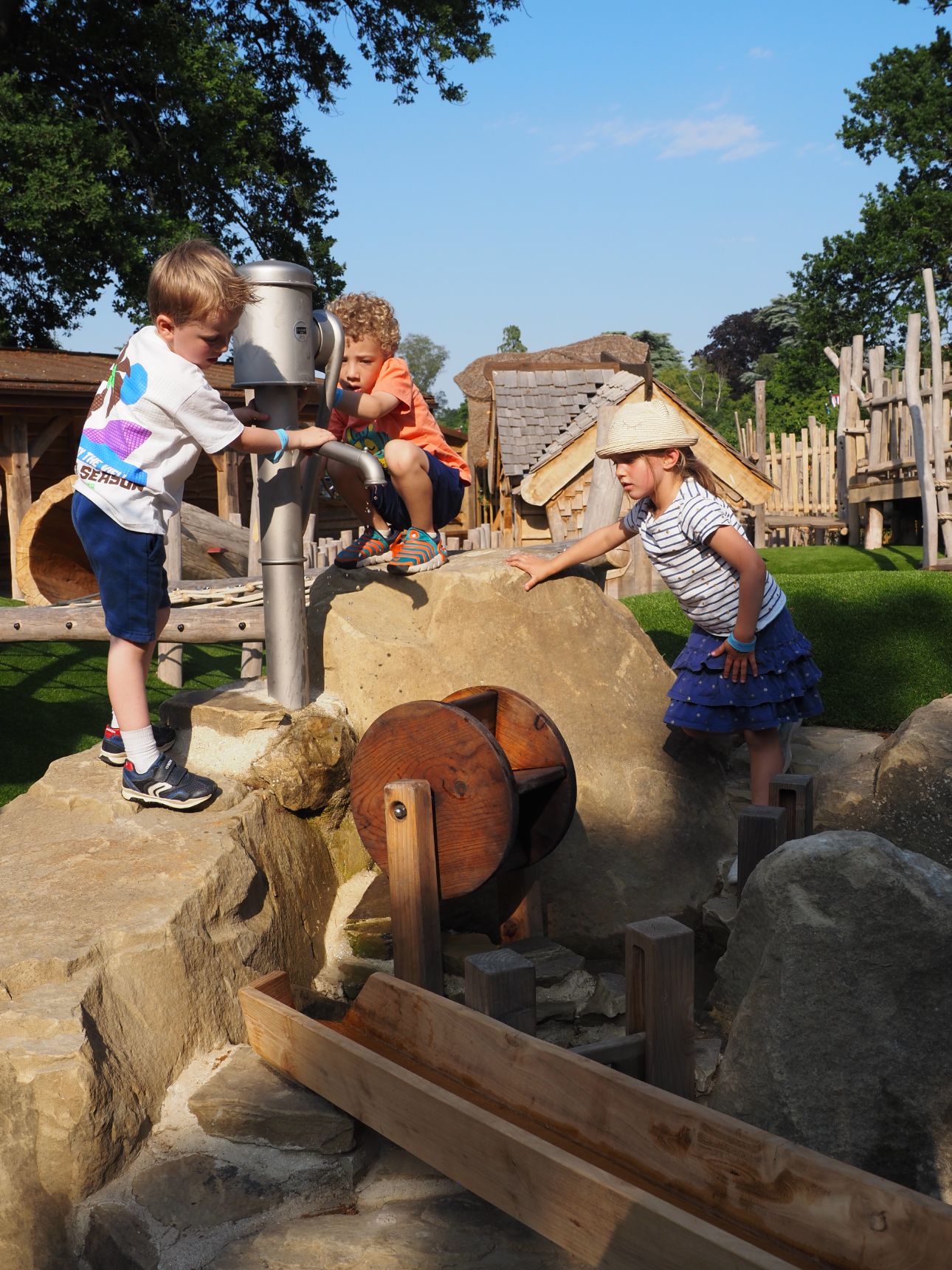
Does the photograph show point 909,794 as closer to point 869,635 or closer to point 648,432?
point 648,432

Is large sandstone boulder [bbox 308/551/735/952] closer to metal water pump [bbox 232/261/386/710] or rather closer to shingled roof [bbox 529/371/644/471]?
metal water pump [bbox 232/261/386/710]

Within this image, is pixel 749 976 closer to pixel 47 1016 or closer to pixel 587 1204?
pixel 587 1204

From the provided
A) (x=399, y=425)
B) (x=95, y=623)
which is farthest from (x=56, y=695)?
(x=399, y=425)

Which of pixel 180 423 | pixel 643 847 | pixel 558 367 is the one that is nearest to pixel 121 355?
pixel 180 423

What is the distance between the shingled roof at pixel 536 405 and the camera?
12.9m

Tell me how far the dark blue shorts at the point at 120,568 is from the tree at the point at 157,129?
45.8 ft

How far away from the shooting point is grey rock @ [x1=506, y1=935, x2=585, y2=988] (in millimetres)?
3316

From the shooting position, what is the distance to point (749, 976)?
8.76 ft

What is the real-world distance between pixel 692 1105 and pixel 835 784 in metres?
2.64

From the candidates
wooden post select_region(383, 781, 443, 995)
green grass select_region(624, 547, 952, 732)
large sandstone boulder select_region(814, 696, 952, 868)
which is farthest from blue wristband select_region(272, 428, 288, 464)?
green grass select_region(624, 547, 952, 732)

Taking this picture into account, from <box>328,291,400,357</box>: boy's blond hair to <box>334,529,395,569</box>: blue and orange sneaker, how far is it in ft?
2.48

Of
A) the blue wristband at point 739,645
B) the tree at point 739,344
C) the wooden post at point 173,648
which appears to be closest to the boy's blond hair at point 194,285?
the blue wristband at point 739,645

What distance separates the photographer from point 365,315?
397cm

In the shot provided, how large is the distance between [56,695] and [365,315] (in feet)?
15.0
